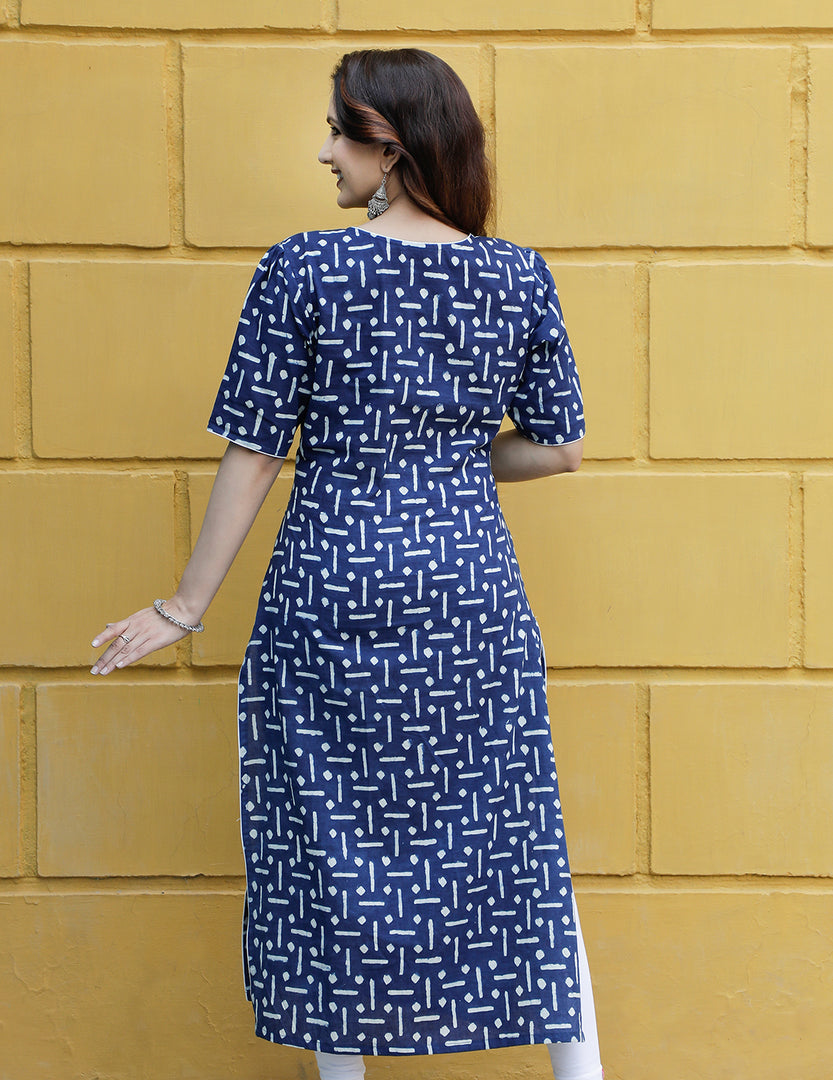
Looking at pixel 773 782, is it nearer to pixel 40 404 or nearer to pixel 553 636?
pixel 553 636

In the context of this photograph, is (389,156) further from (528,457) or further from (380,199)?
(528,457)

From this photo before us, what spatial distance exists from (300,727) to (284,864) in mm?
237

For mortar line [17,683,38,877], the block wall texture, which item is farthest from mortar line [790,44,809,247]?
mortar line [17,683,38,877]

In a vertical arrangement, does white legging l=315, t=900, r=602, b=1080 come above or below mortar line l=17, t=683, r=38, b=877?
below

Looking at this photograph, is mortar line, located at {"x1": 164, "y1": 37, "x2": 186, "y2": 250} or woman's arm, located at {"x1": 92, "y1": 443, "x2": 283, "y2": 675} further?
mortar line, located at {"x1": 164, "y1": 37, "x2": 186, "y2": 250}

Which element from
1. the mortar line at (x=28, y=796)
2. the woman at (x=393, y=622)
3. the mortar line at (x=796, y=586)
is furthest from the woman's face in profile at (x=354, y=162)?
the mortar line at (x=28, y=796)

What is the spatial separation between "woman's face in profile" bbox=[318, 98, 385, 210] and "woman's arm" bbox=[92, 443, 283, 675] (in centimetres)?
46

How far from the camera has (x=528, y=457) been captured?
2.03m

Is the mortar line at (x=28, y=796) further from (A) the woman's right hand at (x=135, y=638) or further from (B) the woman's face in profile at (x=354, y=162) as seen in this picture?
(B) the woman's face in profile at (x=354, y=162)

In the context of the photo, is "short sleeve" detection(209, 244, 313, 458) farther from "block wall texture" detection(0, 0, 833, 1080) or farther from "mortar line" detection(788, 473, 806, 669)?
"mortar line" detection(788, 473, 806, 669)

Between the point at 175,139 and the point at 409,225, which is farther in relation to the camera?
the point at 175,139

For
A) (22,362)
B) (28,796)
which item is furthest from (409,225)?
(28,796)

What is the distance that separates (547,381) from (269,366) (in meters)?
0.48

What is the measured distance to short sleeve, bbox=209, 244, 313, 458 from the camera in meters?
1.75
